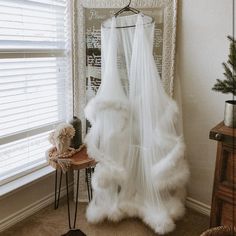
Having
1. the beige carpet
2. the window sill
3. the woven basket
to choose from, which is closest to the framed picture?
the window sill

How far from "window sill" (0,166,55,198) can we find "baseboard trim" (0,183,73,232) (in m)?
0.21

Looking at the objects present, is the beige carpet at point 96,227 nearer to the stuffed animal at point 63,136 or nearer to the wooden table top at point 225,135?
the stuffed animal at point 63,136

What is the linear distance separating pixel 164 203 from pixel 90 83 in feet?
3.24

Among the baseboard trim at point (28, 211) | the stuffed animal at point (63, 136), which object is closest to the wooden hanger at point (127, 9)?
the stuffed animal at point (63, 136)

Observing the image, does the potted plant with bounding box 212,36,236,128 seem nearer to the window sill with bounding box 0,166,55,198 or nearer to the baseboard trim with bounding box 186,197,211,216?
the baseboard trim with bounding box 186,197,211,216

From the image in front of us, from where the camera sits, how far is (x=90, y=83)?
206 centimetres

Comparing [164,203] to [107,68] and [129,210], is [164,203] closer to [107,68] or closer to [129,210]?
[129,210]

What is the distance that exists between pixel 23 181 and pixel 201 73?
4.73ft

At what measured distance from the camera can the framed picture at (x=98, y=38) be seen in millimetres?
1886

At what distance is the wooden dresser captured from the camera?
55.3 inches

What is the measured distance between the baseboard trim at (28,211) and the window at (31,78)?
0.85 feet

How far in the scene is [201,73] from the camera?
188cm

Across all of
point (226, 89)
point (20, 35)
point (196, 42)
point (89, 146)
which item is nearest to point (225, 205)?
point (226, 89)

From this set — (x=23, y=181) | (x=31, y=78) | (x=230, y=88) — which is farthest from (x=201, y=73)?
(x=23, y=181)
